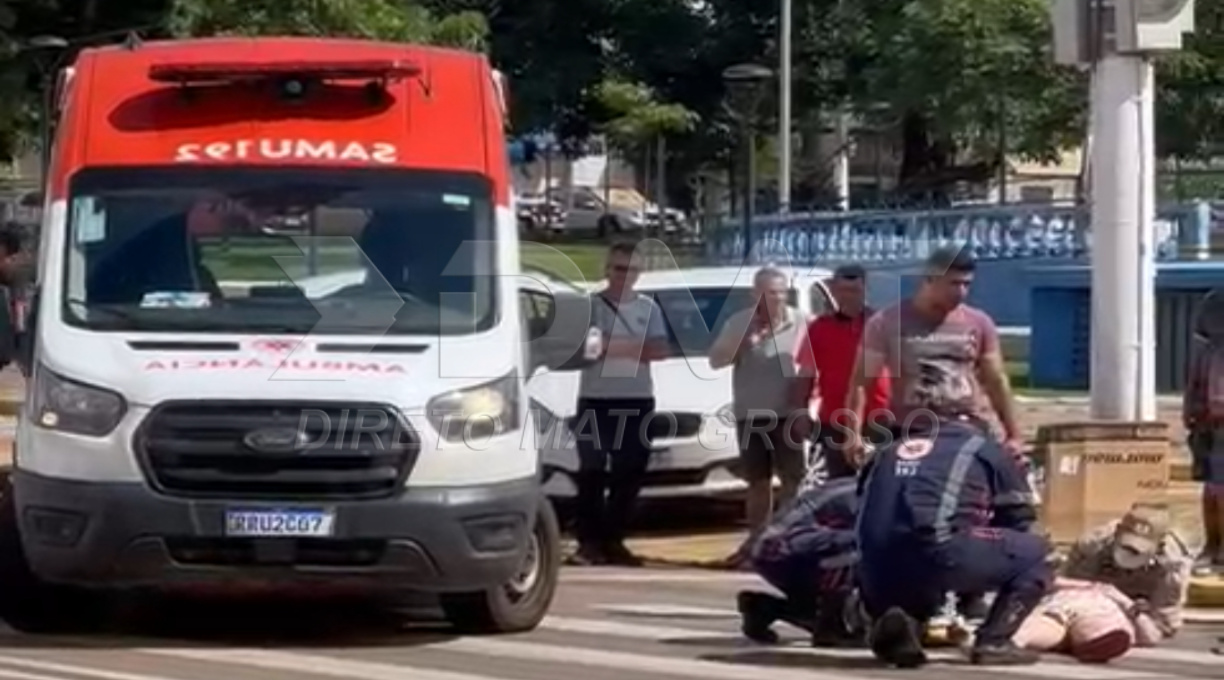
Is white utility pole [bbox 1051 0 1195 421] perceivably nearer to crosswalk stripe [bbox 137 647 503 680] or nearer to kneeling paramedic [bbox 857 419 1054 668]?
kneeling paramedic [bbox 857 419 1054 668]

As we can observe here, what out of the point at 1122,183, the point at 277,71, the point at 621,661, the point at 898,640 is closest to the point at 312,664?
the point at 621,661

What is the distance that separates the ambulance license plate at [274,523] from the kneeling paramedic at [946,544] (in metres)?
2.36

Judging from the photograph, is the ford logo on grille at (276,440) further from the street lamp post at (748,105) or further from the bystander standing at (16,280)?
the street lamp post at (748,105)

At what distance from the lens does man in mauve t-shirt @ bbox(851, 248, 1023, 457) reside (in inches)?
547

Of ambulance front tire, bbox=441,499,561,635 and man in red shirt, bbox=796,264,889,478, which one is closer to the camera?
ambulance front tire, bbox=441,499,561,635

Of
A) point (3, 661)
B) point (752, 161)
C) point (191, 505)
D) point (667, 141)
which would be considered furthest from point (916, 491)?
point (667, 141)

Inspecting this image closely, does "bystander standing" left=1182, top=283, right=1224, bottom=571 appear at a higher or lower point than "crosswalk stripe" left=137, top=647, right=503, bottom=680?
higher

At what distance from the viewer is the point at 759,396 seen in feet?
53.2

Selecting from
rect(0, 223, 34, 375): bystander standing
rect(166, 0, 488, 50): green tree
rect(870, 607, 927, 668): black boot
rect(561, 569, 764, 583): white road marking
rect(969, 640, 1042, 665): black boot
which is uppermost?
rect(166, 0, 488, 50): green tree

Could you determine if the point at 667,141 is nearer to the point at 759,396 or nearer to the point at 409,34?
the point at 409,34

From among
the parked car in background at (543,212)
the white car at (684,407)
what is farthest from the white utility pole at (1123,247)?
the parked car in background at (543,212)

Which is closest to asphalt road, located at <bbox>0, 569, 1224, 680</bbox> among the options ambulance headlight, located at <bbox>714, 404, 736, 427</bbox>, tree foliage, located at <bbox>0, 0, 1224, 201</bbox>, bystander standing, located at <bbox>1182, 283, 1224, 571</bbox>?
bystander standing, located at <bbox>1182, 283, 1224, 571</bbox>

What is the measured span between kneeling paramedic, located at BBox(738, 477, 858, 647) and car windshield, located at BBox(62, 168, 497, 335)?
1674 millimetres

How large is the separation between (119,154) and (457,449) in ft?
7.30
